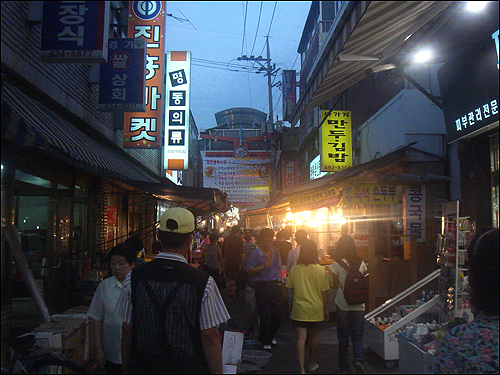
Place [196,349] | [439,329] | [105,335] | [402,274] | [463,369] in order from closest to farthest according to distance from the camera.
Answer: [463,369] → [196,349] → [105,335] → [439,329] → [402,274]

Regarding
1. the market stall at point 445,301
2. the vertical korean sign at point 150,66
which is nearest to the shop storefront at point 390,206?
the market stall at point 445,301

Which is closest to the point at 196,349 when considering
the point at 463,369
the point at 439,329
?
the point at 463,369

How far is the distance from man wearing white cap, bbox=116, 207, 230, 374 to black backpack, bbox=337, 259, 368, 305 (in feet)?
10.9

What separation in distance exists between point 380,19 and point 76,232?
8.06 m

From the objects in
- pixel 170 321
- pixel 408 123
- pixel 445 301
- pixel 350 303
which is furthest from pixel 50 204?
pixel 408 123

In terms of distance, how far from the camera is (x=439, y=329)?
4.87m

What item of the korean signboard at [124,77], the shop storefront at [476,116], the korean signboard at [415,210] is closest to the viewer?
the shop storefront at [476,116]

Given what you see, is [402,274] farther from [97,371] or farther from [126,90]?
[126,90]

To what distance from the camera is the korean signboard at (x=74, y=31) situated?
6.36 m

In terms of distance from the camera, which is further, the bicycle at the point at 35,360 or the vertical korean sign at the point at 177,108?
the vertical korean sign at the point at 177,108

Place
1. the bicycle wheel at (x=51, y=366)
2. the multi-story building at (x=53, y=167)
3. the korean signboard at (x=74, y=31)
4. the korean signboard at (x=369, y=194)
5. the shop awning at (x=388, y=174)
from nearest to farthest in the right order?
1. the bicycle wheel at (x=51, y=366)
2. the multi-story building at (x=53, y=167)
3. the korean signboard at (x=74, y=31)
4. the shop awning at (x=388, y=174)
5. the korean signboard at (x=369, y=194)

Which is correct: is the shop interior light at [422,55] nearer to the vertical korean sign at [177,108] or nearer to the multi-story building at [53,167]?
the multi-story building at [53,167]

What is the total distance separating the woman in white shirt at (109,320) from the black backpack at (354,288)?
9.73ft

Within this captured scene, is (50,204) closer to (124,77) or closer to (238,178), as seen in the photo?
(124,77)
